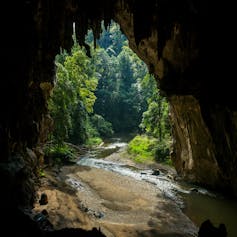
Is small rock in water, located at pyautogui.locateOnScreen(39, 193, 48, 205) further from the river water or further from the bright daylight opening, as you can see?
the river water

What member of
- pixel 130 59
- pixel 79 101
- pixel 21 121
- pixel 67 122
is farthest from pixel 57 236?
pixel 130 59

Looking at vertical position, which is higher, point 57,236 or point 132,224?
point 57,236

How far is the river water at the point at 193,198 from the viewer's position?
16.1 m

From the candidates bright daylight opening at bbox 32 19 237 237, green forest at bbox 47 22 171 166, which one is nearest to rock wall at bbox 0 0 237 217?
green forest at bbox 47 22 171 166

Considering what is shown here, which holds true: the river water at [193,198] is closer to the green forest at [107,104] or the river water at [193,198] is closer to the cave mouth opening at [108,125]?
the cave mouth opening at [108,125]

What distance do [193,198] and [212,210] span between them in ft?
7.66

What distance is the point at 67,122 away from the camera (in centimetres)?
2878

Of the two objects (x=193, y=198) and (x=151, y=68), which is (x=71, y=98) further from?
(x=193, y=198)

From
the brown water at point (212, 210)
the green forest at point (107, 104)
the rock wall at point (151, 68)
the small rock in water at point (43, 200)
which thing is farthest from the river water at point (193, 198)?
the small rock in water at point (43, 200)

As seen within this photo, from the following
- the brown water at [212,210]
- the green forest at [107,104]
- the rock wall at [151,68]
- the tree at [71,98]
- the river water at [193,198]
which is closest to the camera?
the rock wall at [151,68]

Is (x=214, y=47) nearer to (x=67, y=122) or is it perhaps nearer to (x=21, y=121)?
(x=21, y=121)

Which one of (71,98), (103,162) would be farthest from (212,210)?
(71,98)

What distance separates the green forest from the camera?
94.5ft

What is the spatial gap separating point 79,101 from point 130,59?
125 ft
